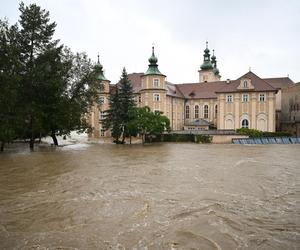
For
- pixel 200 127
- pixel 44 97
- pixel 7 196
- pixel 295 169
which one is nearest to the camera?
pixel 7 196

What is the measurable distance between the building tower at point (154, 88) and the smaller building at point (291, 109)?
18913 millimetres

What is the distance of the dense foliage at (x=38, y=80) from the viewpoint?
18.9 meters

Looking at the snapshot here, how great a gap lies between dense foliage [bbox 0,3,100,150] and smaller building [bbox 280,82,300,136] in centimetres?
2989

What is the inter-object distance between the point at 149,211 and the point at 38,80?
17489 mm

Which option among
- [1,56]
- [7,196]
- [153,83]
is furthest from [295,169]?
[153,83]

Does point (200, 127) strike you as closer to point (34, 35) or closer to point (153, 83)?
point (153, 83)

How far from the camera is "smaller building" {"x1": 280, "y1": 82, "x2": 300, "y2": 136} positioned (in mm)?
42875

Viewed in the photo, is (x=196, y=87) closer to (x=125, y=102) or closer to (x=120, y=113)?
(x=125, y=102)

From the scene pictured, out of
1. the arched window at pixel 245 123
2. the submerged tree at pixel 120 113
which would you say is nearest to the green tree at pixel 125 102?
the submerged tree at pixel 120 113

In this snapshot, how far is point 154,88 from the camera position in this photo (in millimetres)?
42906

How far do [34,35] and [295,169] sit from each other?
2117 centimetres

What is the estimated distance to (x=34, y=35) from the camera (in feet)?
78.3

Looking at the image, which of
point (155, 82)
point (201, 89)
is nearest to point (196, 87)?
point (201, 89)

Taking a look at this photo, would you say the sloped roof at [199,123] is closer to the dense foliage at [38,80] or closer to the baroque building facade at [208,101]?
the baroque building facade at [208,101]
